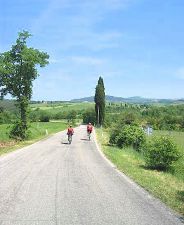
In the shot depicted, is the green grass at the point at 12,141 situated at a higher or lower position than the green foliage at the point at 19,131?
lower

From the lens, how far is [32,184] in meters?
14.6

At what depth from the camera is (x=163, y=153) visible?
2120cm

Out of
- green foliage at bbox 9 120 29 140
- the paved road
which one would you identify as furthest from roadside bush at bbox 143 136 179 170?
green foliage at bbox 9 120 29 140

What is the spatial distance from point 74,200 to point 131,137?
2371cm

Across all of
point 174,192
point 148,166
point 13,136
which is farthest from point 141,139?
point 174,192

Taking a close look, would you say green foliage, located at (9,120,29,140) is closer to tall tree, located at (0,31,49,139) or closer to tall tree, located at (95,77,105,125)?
tall tree, located at (0,31,49,139)

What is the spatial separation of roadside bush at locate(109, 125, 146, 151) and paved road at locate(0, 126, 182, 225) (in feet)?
53.6

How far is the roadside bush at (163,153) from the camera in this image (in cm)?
2131

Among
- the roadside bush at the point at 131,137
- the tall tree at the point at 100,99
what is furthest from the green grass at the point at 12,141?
the tall tree at the point at 100,99

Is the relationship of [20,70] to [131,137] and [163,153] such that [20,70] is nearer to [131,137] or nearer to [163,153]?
[131,137]

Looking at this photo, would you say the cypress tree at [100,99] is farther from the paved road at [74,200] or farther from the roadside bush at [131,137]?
the paved road at [74,200]

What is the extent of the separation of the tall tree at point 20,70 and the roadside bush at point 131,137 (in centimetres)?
1599

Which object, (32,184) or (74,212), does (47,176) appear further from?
(74,212)

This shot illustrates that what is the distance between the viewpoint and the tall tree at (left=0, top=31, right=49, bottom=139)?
5078 cm
